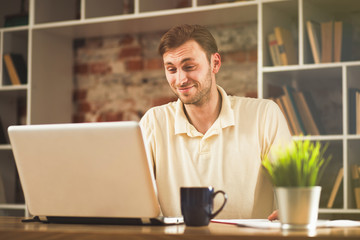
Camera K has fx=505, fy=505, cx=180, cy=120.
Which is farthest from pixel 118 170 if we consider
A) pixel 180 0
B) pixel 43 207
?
pixel 180 0

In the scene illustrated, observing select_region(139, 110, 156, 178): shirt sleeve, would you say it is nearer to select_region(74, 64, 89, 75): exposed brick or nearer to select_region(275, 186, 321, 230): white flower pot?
select_region(275, 186, 321, 230): white flower pot

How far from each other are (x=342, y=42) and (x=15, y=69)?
208 cm

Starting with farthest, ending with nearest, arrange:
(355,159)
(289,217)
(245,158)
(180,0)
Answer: (180,0) → (355,159) → (245,158) → (289,217)

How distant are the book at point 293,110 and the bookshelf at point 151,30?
39mm

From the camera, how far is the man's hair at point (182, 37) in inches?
81.9

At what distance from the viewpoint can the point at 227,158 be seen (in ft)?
6.53

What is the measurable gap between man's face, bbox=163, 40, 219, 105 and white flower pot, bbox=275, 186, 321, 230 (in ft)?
3.49

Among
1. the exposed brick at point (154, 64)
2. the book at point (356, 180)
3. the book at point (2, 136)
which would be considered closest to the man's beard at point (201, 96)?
the book at point (356, 180)

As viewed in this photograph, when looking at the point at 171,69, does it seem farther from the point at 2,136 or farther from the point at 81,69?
the point at 2,136

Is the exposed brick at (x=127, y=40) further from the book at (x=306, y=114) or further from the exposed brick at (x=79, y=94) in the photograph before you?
the book at (x=306, y=114)

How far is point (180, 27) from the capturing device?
6.92ft

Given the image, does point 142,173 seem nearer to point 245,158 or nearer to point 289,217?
point 289,217

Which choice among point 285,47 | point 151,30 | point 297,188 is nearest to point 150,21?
point 151,30

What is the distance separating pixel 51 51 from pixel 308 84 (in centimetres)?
173
